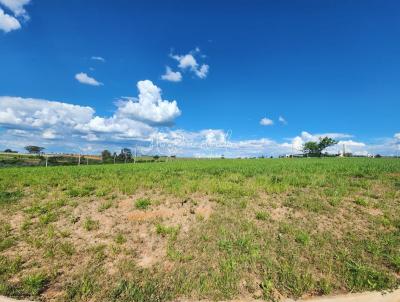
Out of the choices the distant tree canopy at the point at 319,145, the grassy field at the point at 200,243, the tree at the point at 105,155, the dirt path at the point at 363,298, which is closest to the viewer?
the dirt path at the point at 363,298

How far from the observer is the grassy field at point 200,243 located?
6168 millimetres

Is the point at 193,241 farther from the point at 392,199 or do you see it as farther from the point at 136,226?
the point at 392,199

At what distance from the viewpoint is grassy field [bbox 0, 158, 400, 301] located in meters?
6.17

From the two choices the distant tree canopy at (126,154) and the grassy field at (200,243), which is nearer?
the grassy field at (200,243)

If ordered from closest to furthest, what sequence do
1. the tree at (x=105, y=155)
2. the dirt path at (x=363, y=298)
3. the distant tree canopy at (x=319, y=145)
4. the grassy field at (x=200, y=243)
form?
the dirt path at (x=363, y=298) < the grassy field at (x=200, y=243) < the tree at (x=105, y=155) < the distant tree canopy at (x=319, y=145)

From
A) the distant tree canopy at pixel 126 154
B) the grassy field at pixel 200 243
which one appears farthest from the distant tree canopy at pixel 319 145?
the grassy field at pixel 200 243

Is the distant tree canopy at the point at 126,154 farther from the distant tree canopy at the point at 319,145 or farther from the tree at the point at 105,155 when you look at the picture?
the distant tree canopy at the point at 319,145

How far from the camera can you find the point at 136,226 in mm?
8781

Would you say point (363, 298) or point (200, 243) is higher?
point (200, 243)

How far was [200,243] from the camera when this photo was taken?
768cm

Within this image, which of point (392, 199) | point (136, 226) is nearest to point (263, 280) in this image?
point (136, 226)

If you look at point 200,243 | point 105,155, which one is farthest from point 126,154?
point 200,243

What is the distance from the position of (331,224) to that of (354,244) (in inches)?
40.7

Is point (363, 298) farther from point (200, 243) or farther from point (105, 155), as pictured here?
point (105, 155)
